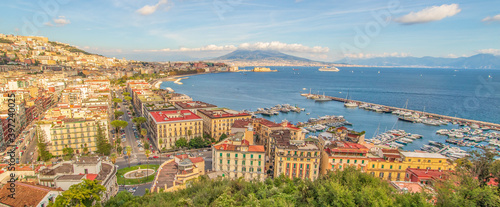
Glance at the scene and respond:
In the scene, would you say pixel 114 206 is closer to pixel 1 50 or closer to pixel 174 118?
pixel 174 118

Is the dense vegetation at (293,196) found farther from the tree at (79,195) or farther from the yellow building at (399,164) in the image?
the yellow building at (399,164)

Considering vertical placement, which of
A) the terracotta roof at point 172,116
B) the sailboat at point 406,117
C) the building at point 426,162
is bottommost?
the sailboat at point 406,117

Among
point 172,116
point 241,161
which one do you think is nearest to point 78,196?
point 241,161

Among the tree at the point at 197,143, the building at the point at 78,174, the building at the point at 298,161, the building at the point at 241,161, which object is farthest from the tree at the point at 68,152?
the building at the point at 298,161

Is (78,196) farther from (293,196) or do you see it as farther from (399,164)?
(399,164)

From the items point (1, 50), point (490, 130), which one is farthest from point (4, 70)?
point (490, 130)

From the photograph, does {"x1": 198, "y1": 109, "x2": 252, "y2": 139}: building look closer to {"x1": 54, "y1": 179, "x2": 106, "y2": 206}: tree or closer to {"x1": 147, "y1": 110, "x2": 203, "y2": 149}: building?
{"x1": 147, "y1": 110, "x2": 203, "y2": 149}: building

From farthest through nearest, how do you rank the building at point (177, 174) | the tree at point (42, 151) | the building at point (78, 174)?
the tree at point (42, 151) → the building at point (177, 174) → the building at point (78, 174)
